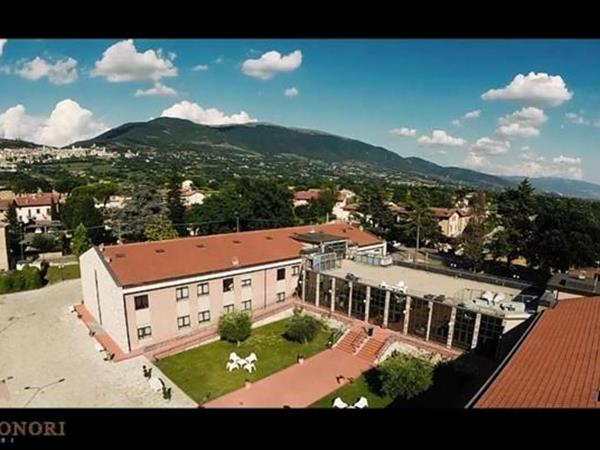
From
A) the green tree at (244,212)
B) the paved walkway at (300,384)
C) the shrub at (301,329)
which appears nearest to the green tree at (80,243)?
the green tree at (244,212)

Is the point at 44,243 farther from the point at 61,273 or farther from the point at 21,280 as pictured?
the point at 21,280

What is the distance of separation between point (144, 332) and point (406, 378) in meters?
13.5

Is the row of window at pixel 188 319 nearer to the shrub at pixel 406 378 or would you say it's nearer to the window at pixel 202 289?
the window at pixel 202 289

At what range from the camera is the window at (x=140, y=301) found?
71.3 feet

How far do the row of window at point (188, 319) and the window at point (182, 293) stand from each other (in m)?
1.14

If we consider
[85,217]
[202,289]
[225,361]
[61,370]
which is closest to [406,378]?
[225,361]

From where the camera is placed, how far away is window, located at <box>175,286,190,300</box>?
2316 centimetres

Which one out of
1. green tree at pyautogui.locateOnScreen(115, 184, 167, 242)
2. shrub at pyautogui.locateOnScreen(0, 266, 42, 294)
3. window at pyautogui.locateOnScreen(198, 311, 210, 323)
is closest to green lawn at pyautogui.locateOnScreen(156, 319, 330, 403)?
window at pyautogui.locateOnScreen(198, 311, 210, 323)

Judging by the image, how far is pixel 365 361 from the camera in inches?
840

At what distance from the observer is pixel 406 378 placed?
674 inches

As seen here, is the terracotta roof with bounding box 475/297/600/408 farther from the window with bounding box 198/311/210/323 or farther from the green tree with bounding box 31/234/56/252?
the green tree with bounding box 31/234/56/252

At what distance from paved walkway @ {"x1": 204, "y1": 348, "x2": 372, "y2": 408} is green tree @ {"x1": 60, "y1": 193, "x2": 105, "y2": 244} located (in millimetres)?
39767
